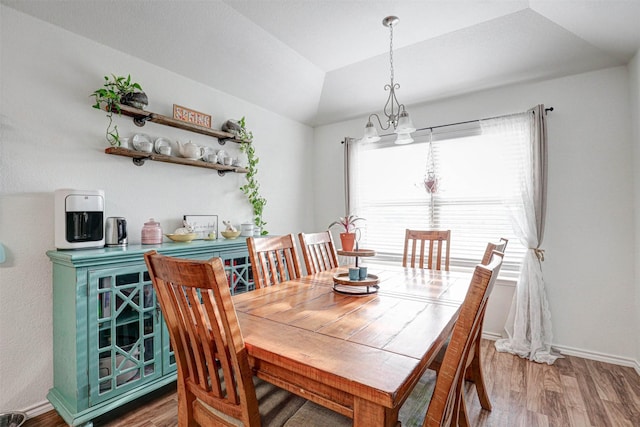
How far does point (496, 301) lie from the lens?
2.95 m

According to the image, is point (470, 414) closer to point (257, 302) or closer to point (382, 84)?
point (257, 302)

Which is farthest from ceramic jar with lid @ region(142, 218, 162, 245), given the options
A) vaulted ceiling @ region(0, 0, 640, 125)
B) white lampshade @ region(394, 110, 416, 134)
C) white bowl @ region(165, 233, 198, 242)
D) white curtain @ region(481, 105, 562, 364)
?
white curtain @ region(481, 105, 562, 364)

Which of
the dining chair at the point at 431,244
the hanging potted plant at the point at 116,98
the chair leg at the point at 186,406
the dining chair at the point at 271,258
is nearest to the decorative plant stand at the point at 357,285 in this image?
the dining chair at the point at 271,258

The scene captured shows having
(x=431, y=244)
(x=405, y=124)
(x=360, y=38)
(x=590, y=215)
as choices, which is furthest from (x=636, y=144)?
(x=360, y=38)

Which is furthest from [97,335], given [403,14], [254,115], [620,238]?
[620,238]

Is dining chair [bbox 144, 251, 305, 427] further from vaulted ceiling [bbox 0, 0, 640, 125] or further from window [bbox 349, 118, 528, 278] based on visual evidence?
window [bbox 349, 118, 528, 278]

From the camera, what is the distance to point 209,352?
100cm

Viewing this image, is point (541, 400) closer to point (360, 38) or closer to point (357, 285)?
point (357, 285)

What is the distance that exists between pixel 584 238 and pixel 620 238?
22cm

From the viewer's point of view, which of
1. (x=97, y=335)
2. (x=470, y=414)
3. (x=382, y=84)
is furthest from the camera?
(x=382, y=84)

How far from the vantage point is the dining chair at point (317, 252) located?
2.23 meters

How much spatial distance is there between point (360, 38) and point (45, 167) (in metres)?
2.53

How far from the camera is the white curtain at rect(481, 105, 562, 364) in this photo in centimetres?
260

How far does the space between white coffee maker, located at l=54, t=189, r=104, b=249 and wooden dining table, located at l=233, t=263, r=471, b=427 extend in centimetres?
112
